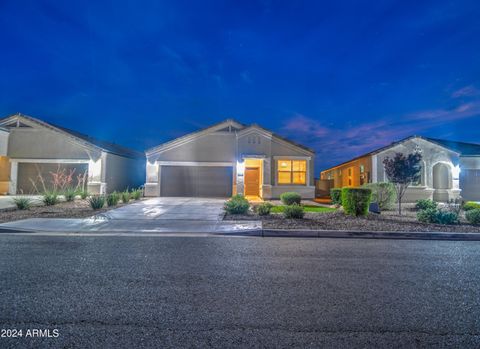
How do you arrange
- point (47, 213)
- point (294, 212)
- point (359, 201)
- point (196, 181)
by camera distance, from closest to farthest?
point (294, 212), point (359, 201), point (47, 213), point (196, 181)

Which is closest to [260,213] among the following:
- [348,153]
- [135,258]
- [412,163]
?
[135,258]

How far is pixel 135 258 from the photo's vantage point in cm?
552

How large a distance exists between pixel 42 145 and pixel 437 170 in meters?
30.4

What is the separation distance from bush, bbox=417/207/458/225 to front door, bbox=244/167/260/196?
41.6 ft

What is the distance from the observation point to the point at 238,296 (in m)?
3.72

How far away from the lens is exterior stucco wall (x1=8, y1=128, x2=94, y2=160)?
65.8 ft

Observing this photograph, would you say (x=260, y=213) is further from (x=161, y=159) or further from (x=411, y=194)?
A: (x=411, y=194)

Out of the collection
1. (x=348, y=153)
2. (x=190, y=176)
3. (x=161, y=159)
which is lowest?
(x=190, y=176)

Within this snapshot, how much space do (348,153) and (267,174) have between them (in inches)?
1370

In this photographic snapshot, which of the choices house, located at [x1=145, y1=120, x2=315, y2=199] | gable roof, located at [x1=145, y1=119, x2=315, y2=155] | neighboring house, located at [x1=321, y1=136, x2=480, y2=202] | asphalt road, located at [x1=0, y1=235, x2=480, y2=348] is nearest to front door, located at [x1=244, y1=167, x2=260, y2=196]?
house, located at [x1=145, y1=120, x2=315, y2=199]

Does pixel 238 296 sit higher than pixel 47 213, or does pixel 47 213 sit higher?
pixel 47 213

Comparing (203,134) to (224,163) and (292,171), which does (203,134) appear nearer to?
(224,163)

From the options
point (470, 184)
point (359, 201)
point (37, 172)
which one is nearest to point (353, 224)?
point (359, 201)

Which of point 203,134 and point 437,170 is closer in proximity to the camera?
point 437,170
